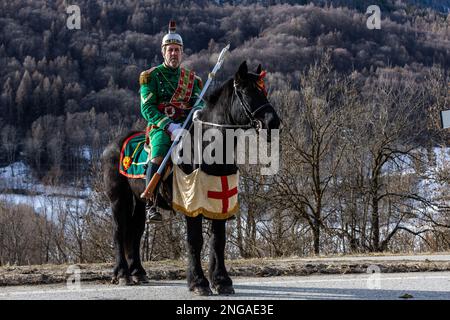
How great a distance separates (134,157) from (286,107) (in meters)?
21.1

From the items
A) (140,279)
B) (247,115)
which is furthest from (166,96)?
(140,279)

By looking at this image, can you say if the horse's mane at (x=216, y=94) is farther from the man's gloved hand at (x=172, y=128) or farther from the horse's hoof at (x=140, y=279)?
the horse's hoof at (x=140, y=279)

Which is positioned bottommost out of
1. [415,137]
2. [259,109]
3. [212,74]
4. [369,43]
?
[259,109]

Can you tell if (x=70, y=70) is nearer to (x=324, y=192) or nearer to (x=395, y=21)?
(x=395, y=21)

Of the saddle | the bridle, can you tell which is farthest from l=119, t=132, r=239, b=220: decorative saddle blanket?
the saddle

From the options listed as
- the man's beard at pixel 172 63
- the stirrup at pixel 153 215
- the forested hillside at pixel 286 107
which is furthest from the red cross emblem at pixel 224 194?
the forested hillside at pixel 286 107

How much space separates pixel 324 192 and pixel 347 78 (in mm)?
7720

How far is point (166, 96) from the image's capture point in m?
7.58

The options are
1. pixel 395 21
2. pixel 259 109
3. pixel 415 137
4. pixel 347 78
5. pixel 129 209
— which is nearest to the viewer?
pixel 259 109

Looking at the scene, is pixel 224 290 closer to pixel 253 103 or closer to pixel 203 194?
pixel 203 194

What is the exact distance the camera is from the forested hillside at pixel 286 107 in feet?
82.9

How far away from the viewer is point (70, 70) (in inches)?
3487

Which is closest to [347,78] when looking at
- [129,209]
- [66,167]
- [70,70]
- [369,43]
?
[129,209]

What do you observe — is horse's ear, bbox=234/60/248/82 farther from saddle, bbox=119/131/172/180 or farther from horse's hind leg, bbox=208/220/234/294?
horse's hind leg, bbox=208/220/234/294
